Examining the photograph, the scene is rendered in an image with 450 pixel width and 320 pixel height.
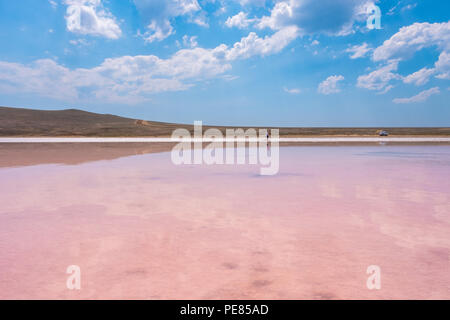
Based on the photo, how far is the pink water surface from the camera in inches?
131

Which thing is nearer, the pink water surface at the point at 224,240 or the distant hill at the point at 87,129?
the pink water surface at the point at 224,240

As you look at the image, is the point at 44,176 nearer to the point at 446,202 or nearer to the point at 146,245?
the point at 146,245

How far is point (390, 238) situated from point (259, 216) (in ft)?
6.90

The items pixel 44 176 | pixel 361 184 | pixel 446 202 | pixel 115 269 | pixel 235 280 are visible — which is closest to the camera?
pixel 235 280

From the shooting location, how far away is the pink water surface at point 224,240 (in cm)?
332

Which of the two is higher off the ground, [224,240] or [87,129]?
[87,129]

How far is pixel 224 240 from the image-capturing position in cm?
463

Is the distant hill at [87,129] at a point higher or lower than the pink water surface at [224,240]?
higher

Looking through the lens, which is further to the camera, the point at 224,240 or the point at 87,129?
the point at 87,129

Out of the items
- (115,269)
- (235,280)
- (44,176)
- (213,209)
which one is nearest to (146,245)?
(115,269)

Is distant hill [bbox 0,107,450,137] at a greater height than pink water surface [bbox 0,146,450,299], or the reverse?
distant hill [bbox 0,107,450,137]

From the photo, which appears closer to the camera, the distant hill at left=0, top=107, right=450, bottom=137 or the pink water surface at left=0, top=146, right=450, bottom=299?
the pink water surface at left=0, top=146, right=450, bottom=299
